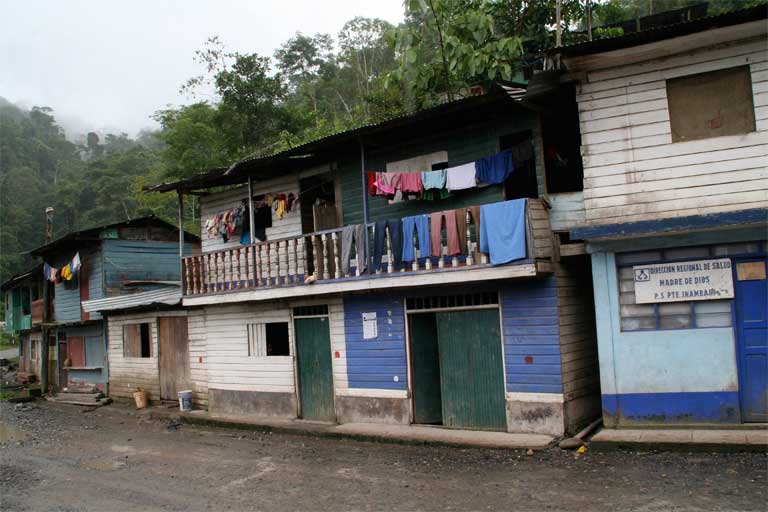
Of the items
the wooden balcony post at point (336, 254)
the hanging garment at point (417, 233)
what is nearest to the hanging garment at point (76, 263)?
the wooden balcony post at point (336, 254)

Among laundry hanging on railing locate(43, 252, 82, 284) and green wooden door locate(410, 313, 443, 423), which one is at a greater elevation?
laundry hanging on railing locate(43, 252, 82, 284)

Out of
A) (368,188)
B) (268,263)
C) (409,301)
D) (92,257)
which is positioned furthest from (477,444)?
(92,257)

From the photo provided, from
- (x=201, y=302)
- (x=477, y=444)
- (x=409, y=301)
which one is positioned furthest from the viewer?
(x=201, y=302)

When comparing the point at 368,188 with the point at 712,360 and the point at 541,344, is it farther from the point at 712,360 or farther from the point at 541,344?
the point at 712,360

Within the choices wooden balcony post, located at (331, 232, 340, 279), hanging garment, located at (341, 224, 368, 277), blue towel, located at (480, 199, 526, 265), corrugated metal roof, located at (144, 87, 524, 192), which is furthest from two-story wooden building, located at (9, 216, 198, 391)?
blue towel, located at (480, 199, 526, 265)

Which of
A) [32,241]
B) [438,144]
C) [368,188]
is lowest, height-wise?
[368,188]

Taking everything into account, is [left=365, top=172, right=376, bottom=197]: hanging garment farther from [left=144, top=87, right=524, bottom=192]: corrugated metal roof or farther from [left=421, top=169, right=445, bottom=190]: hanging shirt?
[left=421, top=169, right=445, bottom=190]: hanging shirt

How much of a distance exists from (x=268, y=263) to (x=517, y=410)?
6.38 metres

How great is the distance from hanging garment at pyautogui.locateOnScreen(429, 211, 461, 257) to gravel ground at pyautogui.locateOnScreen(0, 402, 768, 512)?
11.2 ft

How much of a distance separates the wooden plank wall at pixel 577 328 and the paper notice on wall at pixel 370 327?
12.8 ft

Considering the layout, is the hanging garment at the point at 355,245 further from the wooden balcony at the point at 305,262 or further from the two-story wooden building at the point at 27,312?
the two-story wooden building at the point at 27,312

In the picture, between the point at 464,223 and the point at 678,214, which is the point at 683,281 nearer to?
the point at 678,214

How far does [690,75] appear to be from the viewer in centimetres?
942

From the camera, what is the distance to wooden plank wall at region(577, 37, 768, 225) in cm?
899
